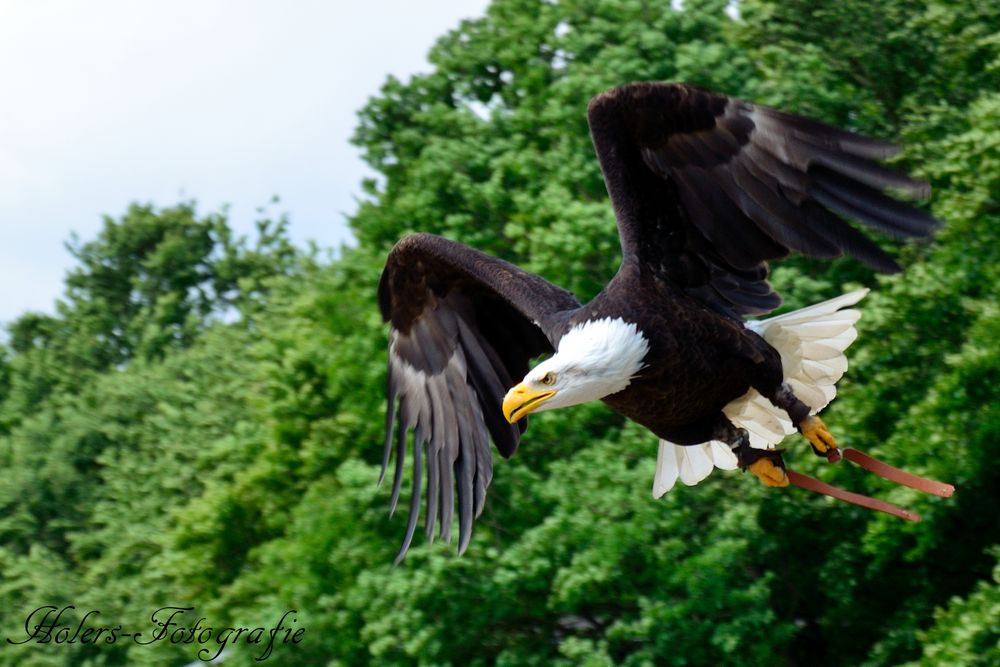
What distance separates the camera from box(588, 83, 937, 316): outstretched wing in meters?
6.01

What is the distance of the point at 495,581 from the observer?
11.6 metres

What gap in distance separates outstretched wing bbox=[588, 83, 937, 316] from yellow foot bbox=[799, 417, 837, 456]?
621 millimetres

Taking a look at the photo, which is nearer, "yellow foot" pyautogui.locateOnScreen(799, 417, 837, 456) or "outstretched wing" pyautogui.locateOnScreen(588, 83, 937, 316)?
"outstretched wing" pyautogui.locateOnScreen(588, 83, 937, 316)

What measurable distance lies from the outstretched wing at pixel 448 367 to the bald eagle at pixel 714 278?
41 centimetres

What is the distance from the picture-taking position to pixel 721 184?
6.43 meters

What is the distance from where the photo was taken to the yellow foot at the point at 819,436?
679 cm

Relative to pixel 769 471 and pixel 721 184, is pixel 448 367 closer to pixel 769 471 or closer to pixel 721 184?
pixel 769 471

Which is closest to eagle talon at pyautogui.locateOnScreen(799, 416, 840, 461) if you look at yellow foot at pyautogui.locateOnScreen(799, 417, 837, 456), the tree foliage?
yellow foot at pyautogui.locateOnScreen(799, 417, 837, 456)

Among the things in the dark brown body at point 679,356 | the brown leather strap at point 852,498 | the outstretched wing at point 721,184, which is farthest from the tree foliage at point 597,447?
the outstretched wing at point 721,184

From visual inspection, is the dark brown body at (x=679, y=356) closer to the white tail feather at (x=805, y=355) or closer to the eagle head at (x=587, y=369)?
the eagle head at (x=587, y=369)

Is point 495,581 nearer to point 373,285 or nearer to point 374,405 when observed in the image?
point 374,405

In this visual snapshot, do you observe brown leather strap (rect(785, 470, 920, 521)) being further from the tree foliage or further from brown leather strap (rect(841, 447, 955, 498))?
the tree foliage

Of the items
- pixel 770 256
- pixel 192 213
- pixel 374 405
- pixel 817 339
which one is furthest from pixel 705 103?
pixel 192 213

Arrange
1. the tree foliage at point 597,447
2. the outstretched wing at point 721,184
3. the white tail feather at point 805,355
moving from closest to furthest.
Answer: the outstretched wing at point 721,184 → the white tail feather at point 805,355 → the tree foliage at point 597,447
